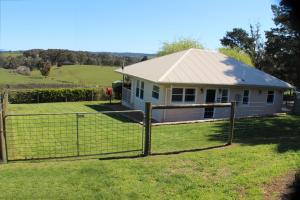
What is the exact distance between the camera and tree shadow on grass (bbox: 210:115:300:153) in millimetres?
10480

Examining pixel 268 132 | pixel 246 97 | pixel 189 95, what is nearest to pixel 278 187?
pixel 268 132

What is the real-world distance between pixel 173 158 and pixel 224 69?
1401 centimetres

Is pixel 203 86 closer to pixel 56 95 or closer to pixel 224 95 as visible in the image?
pixel 224 95

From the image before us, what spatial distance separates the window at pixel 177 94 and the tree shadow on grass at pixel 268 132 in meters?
3.42

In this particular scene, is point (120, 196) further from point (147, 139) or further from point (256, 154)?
point (256, 154)

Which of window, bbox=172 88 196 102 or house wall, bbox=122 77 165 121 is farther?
window, bbox=172 88 196 102

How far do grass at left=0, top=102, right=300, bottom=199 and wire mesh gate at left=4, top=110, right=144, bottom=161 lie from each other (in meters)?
1.72

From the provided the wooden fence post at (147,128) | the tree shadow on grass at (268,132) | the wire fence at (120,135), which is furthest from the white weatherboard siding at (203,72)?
the wooden fence post at (147,128)

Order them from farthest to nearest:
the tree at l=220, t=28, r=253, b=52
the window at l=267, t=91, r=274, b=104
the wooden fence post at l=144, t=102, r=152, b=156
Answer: the tree at l=220, t=28, r=253, b=52
the window at l=267, t=91, r=274, b=104
the wooden fence post at l=144, t=102, r=152, b=156

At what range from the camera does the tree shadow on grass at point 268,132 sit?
10480 mm

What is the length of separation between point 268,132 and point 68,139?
289 inches

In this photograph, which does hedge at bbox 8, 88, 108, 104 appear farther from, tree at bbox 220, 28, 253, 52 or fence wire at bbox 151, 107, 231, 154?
tree at bbox 220, 28, 253, 52

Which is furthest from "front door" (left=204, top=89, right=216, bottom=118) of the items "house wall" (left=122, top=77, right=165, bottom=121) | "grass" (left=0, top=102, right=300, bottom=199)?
"grass" (left=0, top=102, right=300, bottom=199)

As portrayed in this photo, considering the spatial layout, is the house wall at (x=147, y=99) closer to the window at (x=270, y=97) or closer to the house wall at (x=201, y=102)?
the house wall at (x=201, y=102)
